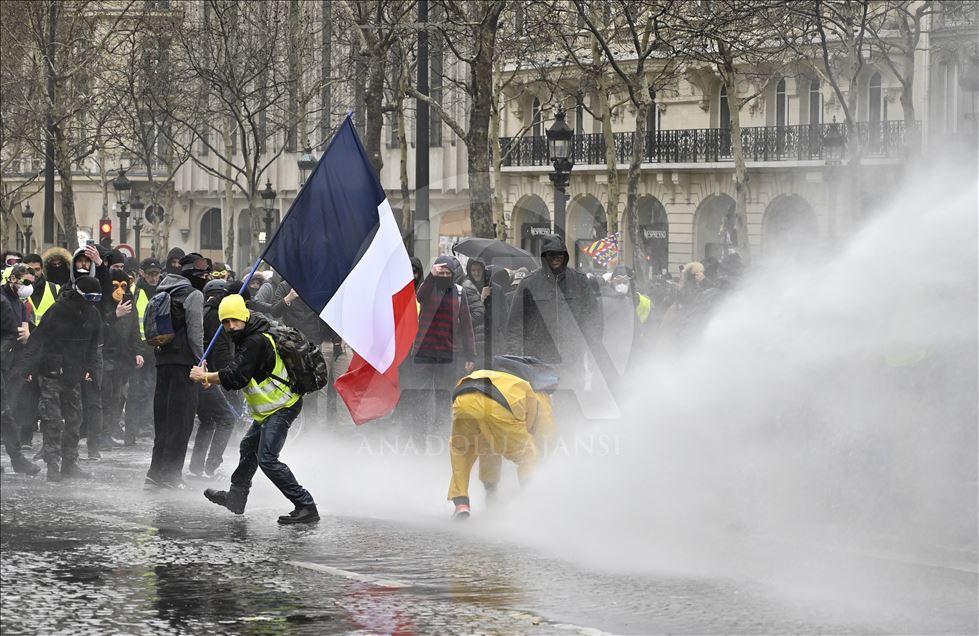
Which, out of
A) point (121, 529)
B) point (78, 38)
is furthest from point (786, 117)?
point (121, 529)

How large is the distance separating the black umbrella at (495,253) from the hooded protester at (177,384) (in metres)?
5.00

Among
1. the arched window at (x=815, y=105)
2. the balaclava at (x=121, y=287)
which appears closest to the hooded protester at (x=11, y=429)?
the balaclava at (x=121, y=287)

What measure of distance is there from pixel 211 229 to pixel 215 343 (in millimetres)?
61661

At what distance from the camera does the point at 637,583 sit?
8.49 meters

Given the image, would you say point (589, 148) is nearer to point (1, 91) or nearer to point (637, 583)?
point (1, 91)

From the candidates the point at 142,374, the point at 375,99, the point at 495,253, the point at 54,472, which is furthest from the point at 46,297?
the point at 375,99

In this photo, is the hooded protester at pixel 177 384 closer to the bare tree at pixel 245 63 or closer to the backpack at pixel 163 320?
the backpack at pixel 163 320

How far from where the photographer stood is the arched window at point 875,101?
4228 cm

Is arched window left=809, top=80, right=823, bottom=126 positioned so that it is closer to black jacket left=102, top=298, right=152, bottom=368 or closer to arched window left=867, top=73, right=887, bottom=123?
arched window left=867, top=73, right=887, bottom=123

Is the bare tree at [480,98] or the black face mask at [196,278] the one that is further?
the bare tree at [480,98]

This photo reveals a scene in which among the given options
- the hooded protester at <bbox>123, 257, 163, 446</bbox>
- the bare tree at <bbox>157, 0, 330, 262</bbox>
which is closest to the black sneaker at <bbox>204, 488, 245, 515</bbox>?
the hooded protester at <bbox>123, 257, 163, 446</bbox>

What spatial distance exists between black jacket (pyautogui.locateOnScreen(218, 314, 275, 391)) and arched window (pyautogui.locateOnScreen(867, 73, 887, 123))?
1331 inches

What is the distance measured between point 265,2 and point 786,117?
14406 millimetres

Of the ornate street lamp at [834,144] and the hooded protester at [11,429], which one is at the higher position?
the ornate street lamp at [834,144]
